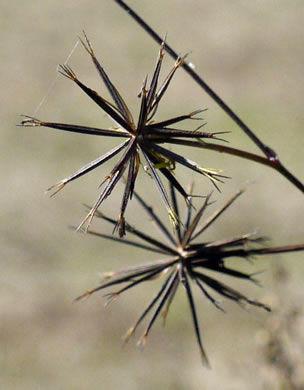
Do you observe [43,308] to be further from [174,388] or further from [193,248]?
[193,248]

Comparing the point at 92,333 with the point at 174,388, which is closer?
the point at 174,388

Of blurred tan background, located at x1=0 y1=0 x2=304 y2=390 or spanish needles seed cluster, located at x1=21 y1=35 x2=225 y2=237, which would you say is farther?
blurred tan background, located at x1=0 y1=0 x2=304 y2=390

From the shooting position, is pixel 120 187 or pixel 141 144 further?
pixel 120 187

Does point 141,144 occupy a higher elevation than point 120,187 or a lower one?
lower

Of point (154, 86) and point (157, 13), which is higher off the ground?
A: point (157, 13)

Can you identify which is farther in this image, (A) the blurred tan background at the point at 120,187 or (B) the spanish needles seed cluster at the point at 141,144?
(A) the blurred tan background at the point at 120,187

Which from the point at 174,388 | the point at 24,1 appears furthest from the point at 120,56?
the point at 174,388

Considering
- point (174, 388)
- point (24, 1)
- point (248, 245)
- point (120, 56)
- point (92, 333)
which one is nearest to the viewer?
point (248, 245)

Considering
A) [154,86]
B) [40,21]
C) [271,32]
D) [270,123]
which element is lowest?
[154,86]
